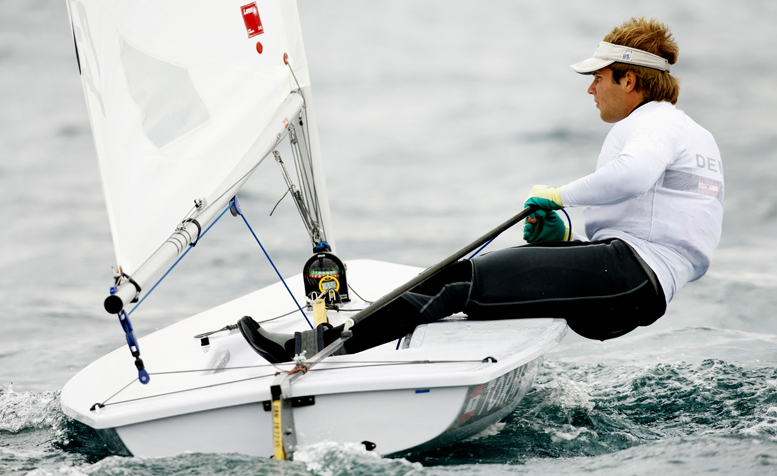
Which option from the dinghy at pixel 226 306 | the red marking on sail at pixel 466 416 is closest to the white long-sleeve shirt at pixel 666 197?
the dinghy at pixel 226 306

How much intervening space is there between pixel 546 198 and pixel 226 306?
1.77 meters

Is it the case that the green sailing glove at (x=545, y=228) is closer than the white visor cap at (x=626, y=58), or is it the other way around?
the white visor cap at (x=626, y=58)

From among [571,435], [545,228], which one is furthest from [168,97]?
[571,435]

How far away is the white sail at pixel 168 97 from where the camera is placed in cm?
235

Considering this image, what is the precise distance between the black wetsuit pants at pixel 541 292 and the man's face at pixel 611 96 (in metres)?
0.46

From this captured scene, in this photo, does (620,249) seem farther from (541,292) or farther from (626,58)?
A: (626,58)

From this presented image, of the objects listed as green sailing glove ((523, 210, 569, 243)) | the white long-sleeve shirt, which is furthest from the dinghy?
the white long-sleeve shirt

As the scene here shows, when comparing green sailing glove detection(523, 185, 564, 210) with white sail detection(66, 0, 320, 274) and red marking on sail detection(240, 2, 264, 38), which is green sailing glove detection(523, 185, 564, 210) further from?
red marking on sail detection(240, 2, 264, 38)

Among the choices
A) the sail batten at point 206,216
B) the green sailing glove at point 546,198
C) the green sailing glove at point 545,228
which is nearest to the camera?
the sail batten at point 206,216

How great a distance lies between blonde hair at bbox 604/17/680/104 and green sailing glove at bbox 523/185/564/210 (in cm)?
41

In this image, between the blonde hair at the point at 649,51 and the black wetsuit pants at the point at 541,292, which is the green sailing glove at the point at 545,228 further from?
the blonde hair at the point at 649,51

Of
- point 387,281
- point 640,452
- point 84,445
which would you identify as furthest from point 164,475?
point 387,281

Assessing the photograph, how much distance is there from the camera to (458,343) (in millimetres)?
2152

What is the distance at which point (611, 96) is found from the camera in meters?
2.42
